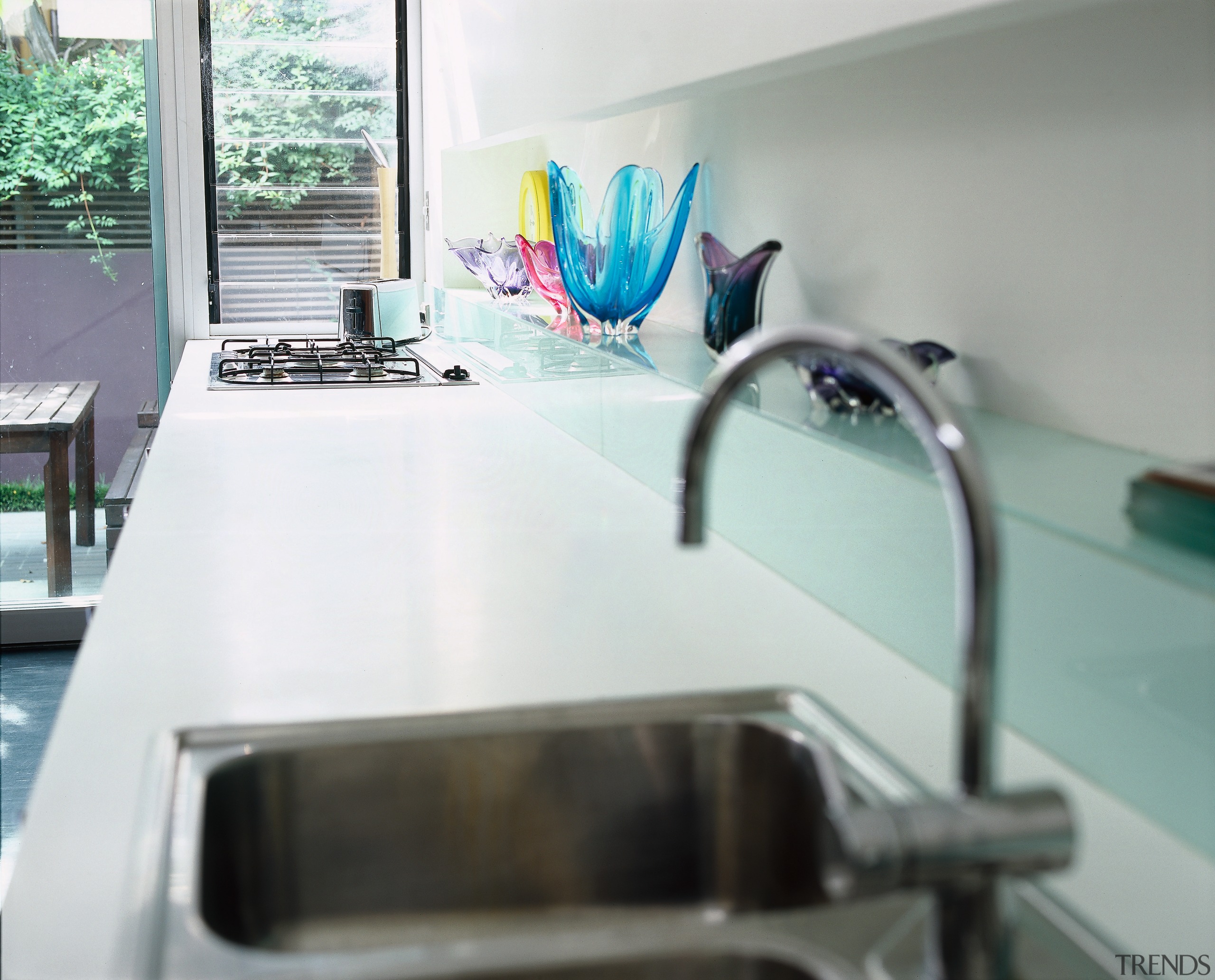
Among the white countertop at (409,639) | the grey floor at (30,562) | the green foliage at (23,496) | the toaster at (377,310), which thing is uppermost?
the toaster at (377,310)

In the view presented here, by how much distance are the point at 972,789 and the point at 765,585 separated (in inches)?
26.8

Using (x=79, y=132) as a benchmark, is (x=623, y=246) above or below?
below

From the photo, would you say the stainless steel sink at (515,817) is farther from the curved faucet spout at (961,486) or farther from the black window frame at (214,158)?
the black window frame at (214,158)

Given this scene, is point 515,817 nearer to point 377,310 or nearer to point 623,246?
point 623,246

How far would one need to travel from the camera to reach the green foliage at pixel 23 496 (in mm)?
3312

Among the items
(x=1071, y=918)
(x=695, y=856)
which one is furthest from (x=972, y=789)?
(x=695, y=856)

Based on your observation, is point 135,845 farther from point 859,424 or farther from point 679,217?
point 679,217

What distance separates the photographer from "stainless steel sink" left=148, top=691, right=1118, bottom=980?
2.55ft

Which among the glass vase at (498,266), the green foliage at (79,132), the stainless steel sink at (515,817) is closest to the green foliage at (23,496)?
the green foliage at (79,132)

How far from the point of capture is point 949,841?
492mm

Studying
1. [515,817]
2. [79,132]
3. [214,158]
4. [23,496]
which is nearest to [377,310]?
[214,158]

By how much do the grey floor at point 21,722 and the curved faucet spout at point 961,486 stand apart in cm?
190

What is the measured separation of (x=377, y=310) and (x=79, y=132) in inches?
41.6

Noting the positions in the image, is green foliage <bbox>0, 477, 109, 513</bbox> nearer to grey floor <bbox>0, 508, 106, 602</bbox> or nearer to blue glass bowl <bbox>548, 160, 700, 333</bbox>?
grey floor <bbox>0, 508, 106, 602</bbox>
